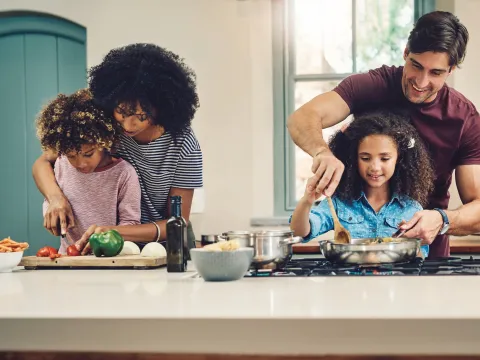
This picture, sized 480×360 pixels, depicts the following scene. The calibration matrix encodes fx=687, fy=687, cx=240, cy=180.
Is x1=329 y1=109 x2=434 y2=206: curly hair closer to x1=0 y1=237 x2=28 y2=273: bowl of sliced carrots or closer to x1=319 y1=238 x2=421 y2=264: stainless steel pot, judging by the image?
x1=319 y1=238 x2=421 y2=264: stainless steel pot

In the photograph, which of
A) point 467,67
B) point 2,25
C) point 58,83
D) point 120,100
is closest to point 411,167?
point 120,100

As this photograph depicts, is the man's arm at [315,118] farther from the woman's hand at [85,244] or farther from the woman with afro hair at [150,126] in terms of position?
the woman's hand at [85,244]

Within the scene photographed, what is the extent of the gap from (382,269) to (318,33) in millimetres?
3080

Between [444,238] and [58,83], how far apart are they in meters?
3.15

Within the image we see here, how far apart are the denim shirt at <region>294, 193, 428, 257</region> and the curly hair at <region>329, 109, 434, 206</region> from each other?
4 cm

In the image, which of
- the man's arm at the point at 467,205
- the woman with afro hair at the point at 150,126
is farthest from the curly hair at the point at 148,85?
the man's arm at the point at 467,205

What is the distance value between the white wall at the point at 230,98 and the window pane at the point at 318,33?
24 centimetres

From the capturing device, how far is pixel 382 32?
15.1 ft

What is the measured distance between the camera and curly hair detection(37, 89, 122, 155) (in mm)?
2566

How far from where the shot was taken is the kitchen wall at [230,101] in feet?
14.9

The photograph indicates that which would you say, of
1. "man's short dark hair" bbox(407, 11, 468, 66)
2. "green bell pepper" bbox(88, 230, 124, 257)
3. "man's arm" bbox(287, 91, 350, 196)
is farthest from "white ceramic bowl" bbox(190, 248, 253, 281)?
"man's short dark hair" bbox(407, 11, 468, 66)

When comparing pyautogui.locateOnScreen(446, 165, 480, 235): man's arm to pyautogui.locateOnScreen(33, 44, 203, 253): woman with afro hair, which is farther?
pyautogui.locateOnScreen(33, 44, 203, 253): woman with afro hair

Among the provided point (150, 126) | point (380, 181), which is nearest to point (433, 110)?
point (380, 181)

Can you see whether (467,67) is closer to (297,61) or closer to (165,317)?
(297,61)
